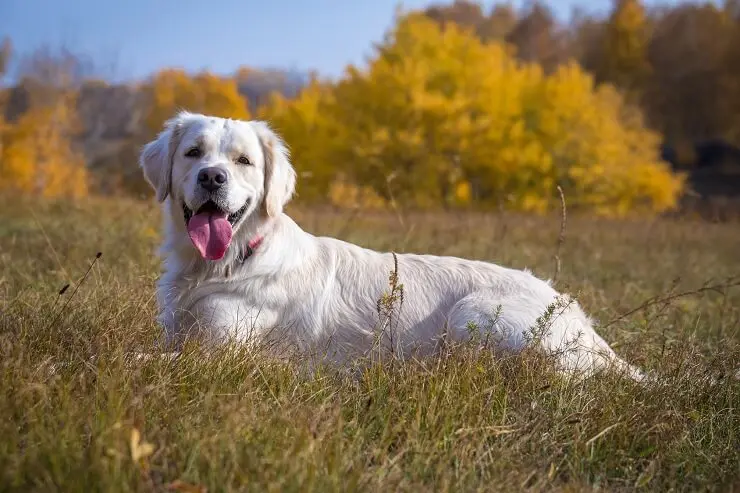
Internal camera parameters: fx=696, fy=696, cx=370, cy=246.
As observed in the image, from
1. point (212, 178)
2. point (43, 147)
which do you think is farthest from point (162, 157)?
point (43, 147)

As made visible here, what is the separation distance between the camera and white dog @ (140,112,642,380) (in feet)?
11.7

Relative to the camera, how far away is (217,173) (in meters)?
3.46

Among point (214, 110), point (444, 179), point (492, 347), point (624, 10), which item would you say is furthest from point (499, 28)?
point (492, 347)

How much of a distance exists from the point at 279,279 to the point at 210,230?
0.46 meters

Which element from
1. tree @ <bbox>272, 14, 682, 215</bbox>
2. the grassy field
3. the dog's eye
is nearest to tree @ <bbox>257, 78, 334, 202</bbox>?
tree @ <bbox>272, 14, 682, 215</bbox>

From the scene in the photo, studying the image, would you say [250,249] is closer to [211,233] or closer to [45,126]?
[211,233]

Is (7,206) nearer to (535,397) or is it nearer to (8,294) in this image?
(8,294)

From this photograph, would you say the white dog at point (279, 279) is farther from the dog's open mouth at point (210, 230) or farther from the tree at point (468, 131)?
the tree at point (468, 131)

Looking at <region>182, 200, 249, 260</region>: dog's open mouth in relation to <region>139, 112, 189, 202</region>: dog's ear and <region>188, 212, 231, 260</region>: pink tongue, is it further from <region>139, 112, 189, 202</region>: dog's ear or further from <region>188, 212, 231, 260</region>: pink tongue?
<region>139, 112, 189, 202</region>: dog's ear

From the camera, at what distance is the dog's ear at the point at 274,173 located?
12.4ft

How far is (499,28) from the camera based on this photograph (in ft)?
214

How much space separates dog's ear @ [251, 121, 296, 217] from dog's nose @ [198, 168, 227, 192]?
34 cm

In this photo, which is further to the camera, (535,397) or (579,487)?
(535,397)

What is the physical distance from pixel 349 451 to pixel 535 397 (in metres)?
1.09
